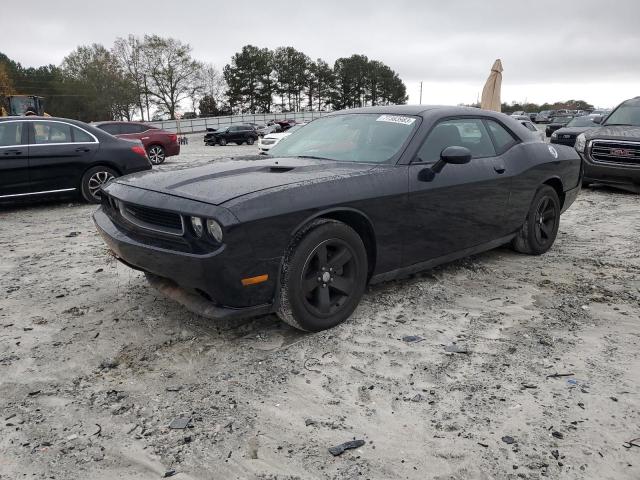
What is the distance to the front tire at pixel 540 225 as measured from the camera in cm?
524

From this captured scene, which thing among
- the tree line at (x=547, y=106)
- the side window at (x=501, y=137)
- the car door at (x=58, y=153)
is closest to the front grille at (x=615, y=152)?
the side window at (x=501, y=137)

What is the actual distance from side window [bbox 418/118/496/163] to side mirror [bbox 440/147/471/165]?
0.20m

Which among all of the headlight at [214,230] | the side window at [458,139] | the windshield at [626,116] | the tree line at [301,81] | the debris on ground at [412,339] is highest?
the tree line at [301,81]

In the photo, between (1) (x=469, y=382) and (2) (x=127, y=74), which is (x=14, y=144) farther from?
(2) (x=127, y=74)

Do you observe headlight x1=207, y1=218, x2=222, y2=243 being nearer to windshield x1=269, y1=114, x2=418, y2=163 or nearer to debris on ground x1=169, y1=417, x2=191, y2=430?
debris on ground x1=169, y1=417, x2=191, y2=430

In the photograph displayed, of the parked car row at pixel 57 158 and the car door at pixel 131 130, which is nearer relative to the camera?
the parked car row at pixel 57 158

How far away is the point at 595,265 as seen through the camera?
200 inches

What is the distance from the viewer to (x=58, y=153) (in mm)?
7945

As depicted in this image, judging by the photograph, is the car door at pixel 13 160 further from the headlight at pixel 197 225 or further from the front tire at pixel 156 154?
the front tire at pixel 156 154

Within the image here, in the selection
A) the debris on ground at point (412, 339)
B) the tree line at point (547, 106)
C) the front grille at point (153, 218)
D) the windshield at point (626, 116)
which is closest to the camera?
the front grille at point (153, 218)

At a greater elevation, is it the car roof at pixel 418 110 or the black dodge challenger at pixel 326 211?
the car roof at pixel 418 110

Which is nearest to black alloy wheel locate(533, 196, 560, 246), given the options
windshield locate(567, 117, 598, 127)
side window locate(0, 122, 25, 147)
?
side window locate(0, 122, 25, 147)

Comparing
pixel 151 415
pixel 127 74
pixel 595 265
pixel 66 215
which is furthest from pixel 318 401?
pixel 127 74

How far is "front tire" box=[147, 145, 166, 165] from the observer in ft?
52.2
